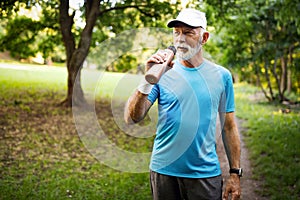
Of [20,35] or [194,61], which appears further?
[20,35]

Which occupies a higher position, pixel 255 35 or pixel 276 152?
pixel 255 35

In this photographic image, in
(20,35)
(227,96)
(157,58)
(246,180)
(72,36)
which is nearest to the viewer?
(157,58)

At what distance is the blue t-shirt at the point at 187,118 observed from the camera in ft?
7.55

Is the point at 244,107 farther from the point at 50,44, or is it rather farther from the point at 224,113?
the point at 224,113

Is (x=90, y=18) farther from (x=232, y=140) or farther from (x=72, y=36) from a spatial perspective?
(x=232, y=140)

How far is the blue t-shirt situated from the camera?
2.30 metres

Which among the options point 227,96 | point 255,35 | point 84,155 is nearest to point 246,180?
point 84,155

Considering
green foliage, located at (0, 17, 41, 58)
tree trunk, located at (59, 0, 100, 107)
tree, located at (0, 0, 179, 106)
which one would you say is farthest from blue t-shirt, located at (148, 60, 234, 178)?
green foliage, located at (0, 17, 41, 58)

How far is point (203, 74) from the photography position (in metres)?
2.37

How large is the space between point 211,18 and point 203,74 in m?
8.49

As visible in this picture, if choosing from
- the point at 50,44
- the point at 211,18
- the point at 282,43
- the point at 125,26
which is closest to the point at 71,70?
the point at 125,26

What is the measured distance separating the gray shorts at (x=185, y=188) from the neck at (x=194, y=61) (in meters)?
0.74

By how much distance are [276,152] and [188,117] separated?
18.6ft

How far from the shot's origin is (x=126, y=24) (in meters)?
12.2
